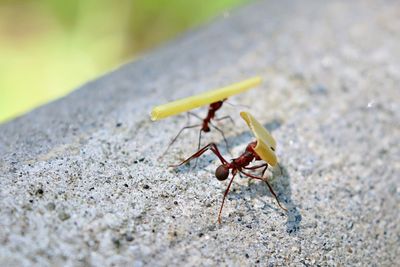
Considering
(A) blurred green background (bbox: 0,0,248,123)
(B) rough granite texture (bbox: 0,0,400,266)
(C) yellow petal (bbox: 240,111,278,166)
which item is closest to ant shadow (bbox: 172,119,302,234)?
(B) rough granite texture (bbox: 0,0,400,266)

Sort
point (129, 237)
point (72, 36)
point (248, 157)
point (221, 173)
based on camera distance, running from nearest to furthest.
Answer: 1. point (129, 237)
2. point (221, 173)
3. point (248, 157)
4. point (72, 36)

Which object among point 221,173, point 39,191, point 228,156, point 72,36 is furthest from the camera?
point 72,36

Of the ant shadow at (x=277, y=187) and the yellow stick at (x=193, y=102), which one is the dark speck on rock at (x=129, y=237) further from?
the yellow stick at (x=193, y=102)

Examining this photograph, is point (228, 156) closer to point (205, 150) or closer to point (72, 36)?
point (205, 150)

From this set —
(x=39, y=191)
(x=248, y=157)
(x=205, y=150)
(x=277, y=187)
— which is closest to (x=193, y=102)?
(x=205, y=150)

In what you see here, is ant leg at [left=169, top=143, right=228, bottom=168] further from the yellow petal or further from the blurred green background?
the blurred green background

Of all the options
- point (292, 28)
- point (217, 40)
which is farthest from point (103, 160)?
point (292, 28)

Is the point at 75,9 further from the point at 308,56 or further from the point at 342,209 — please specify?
the point at 342,209
